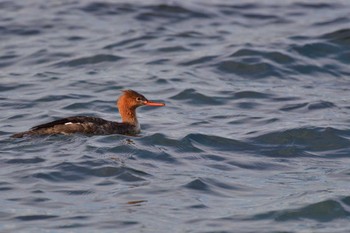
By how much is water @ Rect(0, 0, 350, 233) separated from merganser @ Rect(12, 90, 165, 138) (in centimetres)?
12

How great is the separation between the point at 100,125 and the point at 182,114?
2.17 m

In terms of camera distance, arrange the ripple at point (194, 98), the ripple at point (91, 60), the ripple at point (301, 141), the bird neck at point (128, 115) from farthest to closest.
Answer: the ripple at point (91, 60) → the ripple at point (194, 98) → the bird neck at point (128, 115) → the ripple at point (301, 141)

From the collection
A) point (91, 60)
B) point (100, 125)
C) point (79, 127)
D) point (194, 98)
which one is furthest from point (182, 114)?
point (91, 60)

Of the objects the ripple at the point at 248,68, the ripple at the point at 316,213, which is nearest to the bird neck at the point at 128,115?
the ripple at the point at 248,68

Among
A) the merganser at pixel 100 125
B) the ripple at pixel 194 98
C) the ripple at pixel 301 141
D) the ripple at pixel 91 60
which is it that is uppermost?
the merganser at pixel 100 125

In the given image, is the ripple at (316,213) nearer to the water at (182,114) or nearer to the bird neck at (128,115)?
the water at (182,114)

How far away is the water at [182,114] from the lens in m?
10.5

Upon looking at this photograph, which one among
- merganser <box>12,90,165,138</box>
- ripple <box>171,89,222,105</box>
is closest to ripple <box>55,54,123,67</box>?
ripple <box>171,89,222,105</box>

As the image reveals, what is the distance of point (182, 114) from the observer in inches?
603

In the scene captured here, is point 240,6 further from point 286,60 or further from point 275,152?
point 275,152

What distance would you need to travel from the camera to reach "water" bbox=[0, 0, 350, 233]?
34.5ft

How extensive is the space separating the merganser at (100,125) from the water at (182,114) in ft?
0.41

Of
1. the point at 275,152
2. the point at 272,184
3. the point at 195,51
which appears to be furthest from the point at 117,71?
the point at 272,184

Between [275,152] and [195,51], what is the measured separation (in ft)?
20.3
